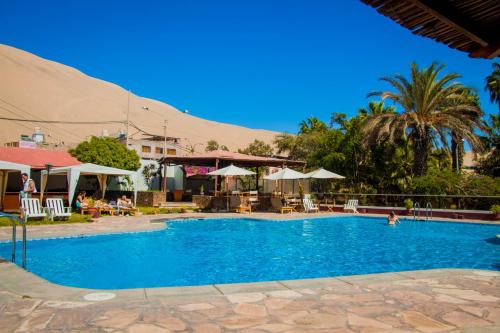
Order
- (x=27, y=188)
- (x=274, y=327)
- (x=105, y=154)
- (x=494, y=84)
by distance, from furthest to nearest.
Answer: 1. (x=494, y=84)
2. (x=105, y=154)
3. (x=27, y=188)
4. (x=274, y=327)

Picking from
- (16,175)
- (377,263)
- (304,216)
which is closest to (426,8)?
(377,263)

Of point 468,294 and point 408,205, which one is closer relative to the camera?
point 468,294

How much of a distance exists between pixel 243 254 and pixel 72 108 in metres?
85.7

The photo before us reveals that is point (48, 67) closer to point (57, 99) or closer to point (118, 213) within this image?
point (57, 99)

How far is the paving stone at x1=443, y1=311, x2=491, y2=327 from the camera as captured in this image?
3.58 m

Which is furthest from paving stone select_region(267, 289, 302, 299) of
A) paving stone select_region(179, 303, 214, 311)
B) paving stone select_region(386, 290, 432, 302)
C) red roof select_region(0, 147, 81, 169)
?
red roof select_region(0, 147, 81, 169)

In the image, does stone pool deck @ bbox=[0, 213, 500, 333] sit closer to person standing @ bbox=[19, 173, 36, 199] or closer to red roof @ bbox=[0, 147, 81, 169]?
person standing @ bbox=[19, 173, 36, 199]

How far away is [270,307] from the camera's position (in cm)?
409

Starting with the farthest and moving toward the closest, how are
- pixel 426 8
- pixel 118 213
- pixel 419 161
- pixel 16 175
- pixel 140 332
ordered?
pixel 16 175 → pixel 419 161 → pixel 118 213 → pixel 140 332 → pixel 426 8

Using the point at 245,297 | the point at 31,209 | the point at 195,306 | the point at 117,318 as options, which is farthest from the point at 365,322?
the point at 31,209

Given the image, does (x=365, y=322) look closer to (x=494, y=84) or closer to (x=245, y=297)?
(x=245, y=297)

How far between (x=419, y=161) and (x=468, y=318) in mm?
18291

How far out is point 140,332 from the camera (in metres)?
3.30

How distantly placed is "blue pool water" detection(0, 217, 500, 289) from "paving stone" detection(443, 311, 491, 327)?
4.00 metres
